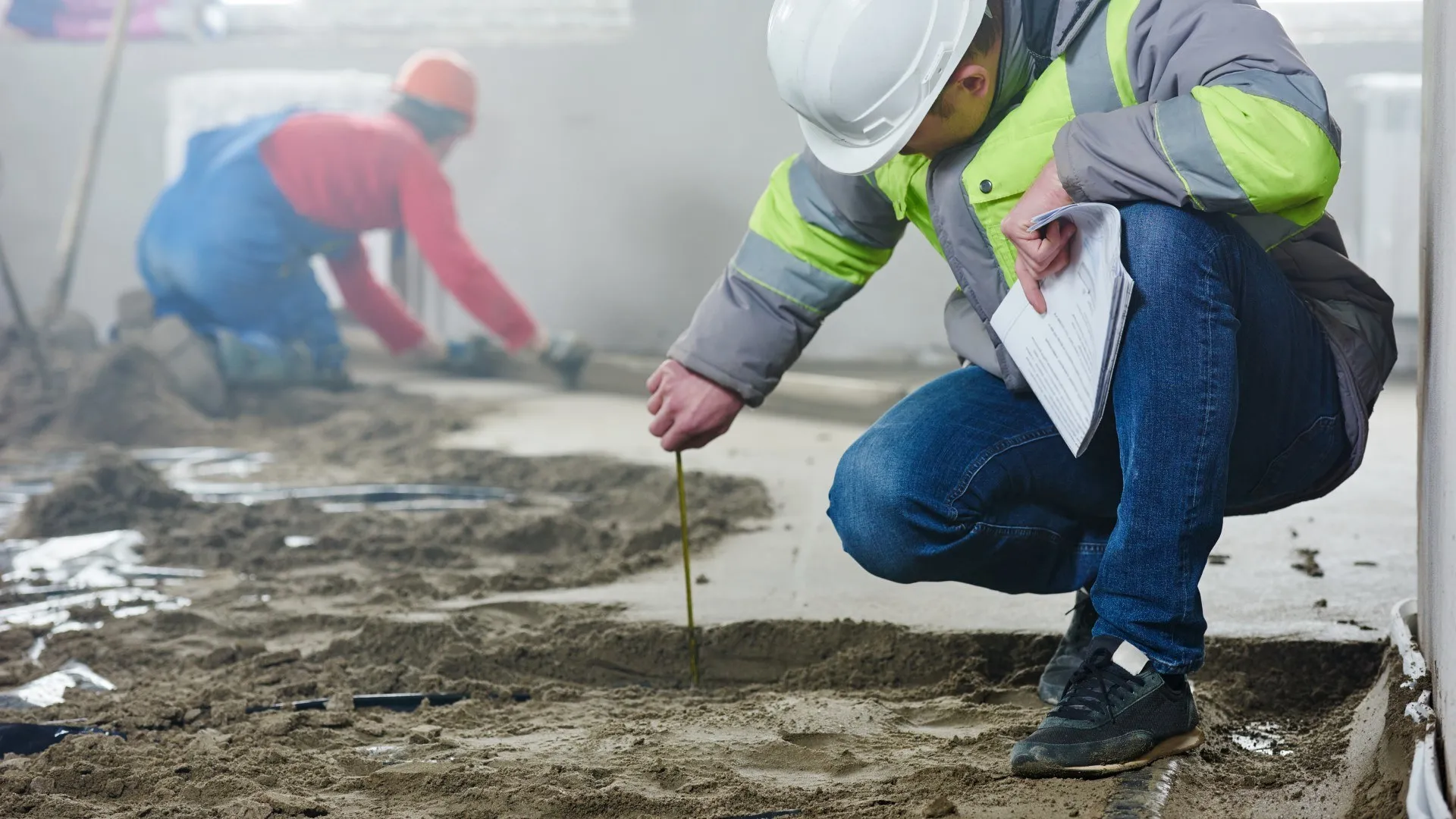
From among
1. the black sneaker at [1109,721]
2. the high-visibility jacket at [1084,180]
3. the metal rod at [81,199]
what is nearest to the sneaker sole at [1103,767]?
the black sneaker at [1109,721]

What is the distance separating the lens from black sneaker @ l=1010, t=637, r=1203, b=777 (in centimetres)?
132

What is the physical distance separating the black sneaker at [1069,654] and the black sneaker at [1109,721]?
0.29 metres

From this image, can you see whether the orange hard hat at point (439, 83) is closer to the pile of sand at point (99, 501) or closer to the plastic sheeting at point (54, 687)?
the pile of sand at point (99, 501)

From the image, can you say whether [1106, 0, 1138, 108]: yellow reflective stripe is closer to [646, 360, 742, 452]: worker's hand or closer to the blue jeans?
the blue jeans

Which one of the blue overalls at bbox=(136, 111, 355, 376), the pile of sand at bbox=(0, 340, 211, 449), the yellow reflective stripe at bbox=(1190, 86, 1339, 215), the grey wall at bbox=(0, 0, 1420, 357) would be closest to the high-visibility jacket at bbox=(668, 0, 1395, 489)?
the yellow reflective stripe at bbox=(1190, 86, 1339, 215)

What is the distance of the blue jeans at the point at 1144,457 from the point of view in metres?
1.28

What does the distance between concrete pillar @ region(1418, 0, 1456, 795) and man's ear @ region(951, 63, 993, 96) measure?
454 millimetres

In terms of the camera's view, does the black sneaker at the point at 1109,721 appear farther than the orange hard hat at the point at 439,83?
No

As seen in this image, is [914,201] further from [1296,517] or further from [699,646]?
[1296,517]

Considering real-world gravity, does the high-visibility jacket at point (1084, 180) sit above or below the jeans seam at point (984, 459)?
above

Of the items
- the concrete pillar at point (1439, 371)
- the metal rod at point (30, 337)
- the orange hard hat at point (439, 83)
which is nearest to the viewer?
the concrete pillar at point (1439, 371)

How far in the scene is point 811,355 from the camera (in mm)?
7051

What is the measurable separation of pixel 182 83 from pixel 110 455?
4.71 m

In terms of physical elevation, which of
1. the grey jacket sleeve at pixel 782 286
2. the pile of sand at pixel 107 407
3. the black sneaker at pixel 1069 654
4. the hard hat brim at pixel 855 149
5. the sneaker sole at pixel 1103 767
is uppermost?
the hard hat brim at pixel 855 149
